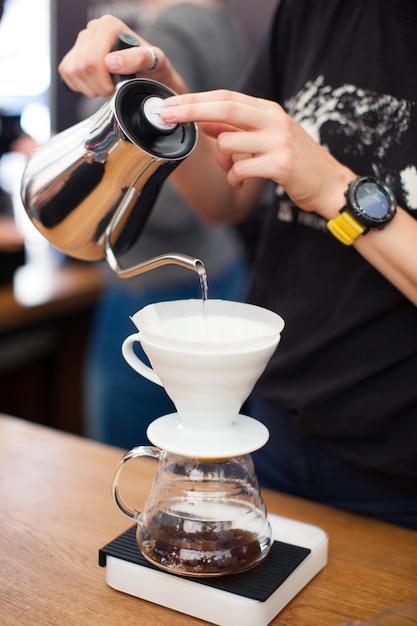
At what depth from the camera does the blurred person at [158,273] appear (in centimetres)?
183

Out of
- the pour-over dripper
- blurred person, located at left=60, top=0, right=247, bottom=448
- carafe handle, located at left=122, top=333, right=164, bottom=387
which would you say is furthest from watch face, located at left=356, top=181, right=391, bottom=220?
blurred person, located at left=60, top=0, right=247, bottom=448

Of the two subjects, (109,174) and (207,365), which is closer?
(207,365)

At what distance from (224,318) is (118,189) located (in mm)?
229

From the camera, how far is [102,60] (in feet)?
3.21

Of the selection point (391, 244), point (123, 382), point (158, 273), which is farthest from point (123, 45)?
point (123, 382)

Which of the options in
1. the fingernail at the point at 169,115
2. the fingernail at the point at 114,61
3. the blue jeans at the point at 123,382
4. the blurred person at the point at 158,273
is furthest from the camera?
the blue jeans at the point at 123,382

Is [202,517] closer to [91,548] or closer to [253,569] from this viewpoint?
[253,569]

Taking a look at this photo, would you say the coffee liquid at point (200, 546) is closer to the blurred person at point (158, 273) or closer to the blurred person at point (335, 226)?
the blurred person at point (335, 226)

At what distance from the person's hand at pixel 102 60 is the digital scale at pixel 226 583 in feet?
1.84

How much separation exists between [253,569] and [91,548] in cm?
22

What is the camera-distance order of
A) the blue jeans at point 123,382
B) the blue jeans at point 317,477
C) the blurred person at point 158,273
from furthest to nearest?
the blue jeans at point 123,382
the blurred person at point 158,273
the blue jeans at point 317,477

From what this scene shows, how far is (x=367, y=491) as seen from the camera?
109 centimetres

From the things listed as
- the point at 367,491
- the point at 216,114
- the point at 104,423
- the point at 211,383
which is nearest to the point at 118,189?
the point at 216,114

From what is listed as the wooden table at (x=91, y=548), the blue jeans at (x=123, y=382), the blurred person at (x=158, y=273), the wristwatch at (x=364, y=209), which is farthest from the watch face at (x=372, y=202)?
the blue jeans at (x=123, y=382)
